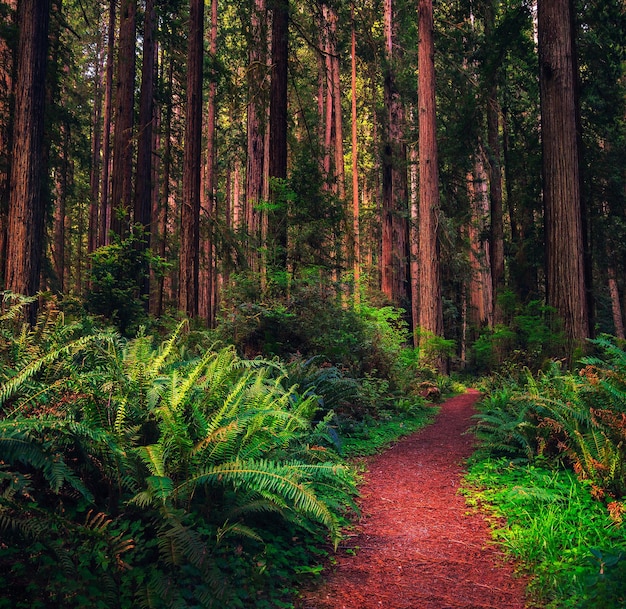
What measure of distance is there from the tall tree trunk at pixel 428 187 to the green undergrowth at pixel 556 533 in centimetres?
939

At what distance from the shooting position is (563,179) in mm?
8281

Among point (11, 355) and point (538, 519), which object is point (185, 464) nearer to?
point (11, 355)

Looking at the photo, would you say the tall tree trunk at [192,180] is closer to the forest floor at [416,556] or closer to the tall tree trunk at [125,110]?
the tall tree trunk at [125,110]

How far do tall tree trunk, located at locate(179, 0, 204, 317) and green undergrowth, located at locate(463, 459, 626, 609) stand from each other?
8052mm

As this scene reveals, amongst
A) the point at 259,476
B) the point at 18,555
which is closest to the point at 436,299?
the point at 259,476

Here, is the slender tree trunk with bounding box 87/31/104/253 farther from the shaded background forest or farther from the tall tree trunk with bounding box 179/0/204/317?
the tall tree trunk with bounding box 179/0/204/317

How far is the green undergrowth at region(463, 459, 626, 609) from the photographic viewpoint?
229 centimetres

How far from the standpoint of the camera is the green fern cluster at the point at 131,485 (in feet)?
7.38

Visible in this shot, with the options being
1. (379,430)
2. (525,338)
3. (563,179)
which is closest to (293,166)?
(563,179)

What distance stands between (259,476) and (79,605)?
3.71 ft

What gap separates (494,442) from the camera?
5719 mm

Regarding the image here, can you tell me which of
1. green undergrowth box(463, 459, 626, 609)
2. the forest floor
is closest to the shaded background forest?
green undergrowth box(463, 459, 626, 609)

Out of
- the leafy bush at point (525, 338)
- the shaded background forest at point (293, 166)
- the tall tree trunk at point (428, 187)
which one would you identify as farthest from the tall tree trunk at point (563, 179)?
the tall tree trunk at point (428, 187)

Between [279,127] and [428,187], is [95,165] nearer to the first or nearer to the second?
[279,127]
